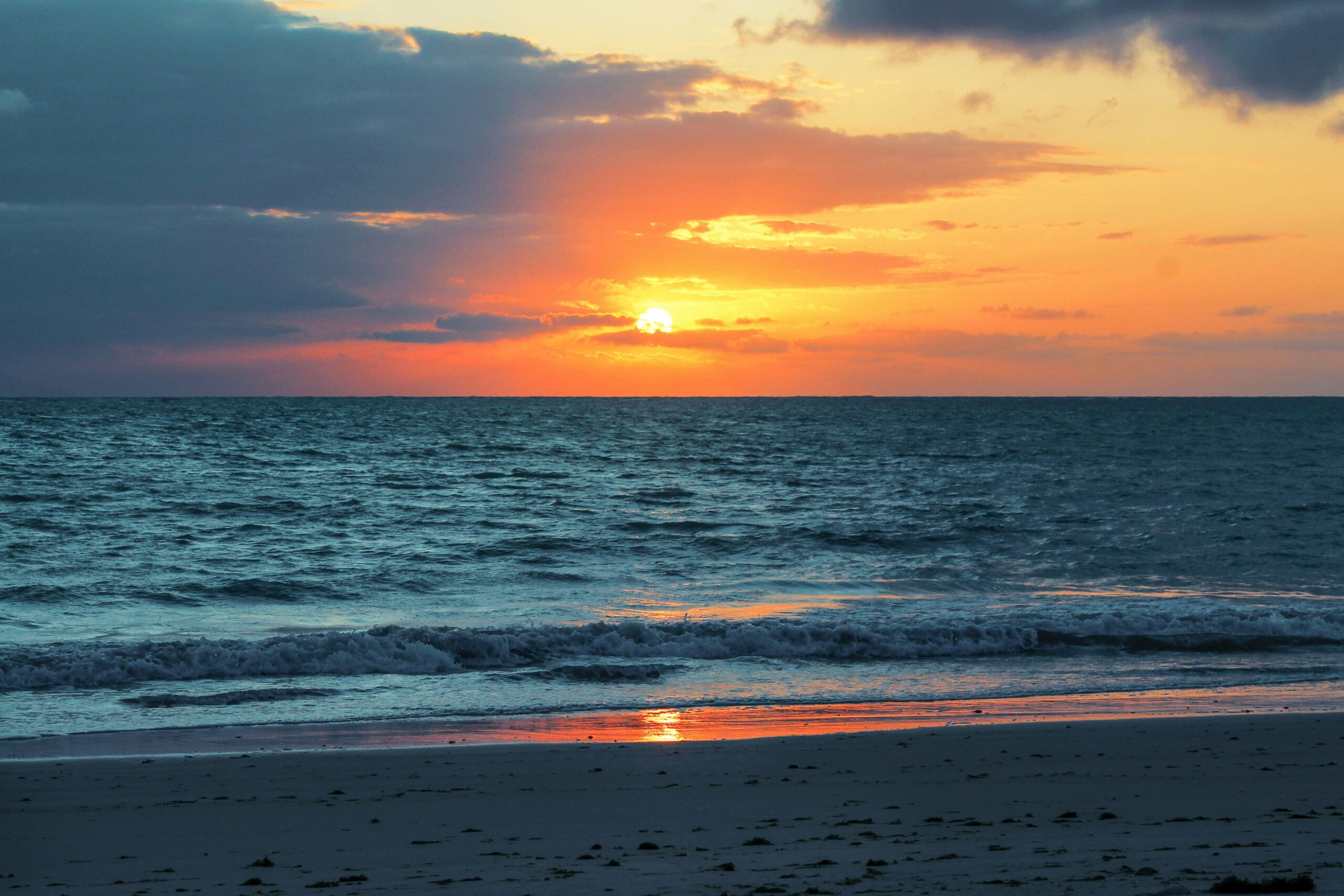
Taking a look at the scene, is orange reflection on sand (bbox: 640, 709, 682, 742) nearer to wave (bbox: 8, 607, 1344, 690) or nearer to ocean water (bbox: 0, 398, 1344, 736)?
ocean water (bbox: 0, 398, 1344, 736)

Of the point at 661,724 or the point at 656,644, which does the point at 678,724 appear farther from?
the point at 656,644

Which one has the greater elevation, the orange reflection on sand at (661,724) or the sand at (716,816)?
the sand at (716,816)

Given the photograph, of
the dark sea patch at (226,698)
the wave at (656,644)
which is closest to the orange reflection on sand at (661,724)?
the wave at (656,644)

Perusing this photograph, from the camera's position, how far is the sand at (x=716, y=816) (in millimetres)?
6328

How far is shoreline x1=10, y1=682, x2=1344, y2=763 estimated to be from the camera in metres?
10.4

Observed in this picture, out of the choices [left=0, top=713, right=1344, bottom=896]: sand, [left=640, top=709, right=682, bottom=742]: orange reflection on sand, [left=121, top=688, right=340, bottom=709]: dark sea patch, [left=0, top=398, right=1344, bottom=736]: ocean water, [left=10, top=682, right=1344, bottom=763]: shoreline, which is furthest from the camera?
[left=0, top=398, right=1344, bottom=736]: ocean water

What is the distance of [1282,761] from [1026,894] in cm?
540

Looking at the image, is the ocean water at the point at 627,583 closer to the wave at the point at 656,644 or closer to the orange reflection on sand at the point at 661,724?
the wave at the point at 656,644

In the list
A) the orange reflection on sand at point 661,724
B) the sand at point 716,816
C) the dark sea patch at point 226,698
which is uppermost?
the sand at point 716,816

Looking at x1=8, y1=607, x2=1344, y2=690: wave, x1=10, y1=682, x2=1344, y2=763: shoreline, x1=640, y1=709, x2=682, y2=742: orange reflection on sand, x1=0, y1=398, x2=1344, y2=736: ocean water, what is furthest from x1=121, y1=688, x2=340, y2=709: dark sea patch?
x1=640, y1=709, x2=682, y2=742: orange reflection on sand

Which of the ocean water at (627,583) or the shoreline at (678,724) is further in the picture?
the ocean water at (627,583)

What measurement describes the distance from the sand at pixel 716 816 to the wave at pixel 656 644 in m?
4.83

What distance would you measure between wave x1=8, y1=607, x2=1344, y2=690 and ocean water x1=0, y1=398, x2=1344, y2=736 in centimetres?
5

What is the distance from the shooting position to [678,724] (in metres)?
11.6
